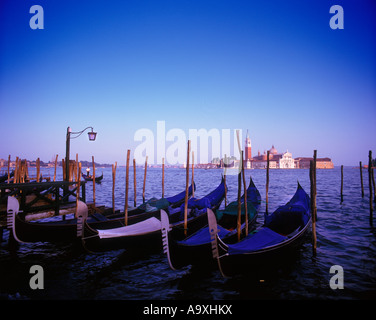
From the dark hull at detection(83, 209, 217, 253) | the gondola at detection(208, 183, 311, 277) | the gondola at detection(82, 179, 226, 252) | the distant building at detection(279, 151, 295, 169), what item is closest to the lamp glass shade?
the gondola at detection(82, 179, 226, 252)

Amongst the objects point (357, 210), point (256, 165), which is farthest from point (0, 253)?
point (256, 165)

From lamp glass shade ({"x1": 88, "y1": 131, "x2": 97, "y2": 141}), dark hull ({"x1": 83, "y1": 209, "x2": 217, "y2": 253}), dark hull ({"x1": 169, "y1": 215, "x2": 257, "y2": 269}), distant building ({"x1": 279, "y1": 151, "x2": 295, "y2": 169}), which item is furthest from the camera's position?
distant building ({"x1": 279, "y1": 151, "x2": 295, "y2": 169})

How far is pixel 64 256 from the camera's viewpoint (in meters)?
5.58

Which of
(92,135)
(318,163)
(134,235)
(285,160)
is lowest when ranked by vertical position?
(134,235)

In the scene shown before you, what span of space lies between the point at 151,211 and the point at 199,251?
3.47 m

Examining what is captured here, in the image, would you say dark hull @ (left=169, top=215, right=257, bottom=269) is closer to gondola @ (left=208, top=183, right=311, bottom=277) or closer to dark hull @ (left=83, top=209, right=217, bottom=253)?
gondola @ (left=208, top=183, right=311, bottom=277)

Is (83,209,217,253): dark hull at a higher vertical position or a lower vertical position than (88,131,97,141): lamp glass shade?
lower

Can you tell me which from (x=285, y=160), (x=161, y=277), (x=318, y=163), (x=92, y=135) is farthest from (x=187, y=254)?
(x=318, y=163)

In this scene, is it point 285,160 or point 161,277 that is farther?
point 285,160

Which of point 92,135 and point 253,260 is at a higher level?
point 92,135

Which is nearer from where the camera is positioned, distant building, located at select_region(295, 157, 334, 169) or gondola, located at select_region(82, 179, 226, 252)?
gondola, located at select_region(82, 179, 226, 252)

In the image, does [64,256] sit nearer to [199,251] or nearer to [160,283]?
[160,283]

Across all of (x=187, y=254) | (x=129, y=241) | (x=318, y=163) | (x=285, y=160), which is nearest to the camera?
Result: (x=187, y=254)

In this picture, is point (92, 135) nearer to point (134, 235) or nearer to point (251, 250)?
point (134, 235)
